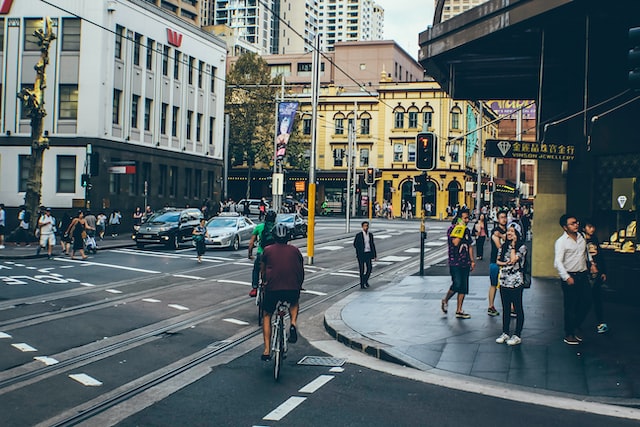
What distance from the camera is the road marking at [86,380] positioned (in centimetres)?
812

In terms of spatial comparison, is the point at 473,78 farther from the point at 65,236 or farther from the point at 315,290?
the point at 65,236

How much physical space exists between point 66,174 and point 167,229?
11.0 m

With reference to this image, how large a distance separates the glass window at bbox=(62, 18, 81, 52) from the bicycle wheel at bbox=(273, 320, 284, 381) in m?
33.1

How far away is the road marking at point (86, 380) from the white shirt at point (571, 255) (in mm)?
6388

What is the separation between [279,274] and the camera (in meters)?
8.63

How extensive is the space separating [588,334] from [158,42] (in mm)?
36659

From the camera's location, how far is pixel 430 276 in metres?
20.2

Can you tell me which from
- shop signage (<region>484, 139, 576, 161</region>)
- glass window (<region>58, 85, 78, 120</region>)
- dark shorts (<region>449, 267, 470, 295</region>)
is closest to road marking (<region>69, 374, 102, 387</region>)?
dark shorts (<region>449, 267, 470, 295</region>)

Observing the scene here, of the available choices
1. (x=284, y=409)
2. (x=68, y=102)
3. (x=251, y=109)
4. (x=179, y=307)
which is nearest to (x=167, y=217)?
(x=68, y=102)

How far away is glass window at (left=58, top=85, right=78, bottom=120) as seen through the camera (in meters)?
37.7

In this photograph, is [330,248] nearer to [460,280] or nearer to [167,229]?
[167,229]

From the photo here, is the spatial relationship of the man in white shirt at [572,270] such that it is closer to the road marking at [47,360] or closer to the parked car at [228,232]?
the road marking at [47,360]

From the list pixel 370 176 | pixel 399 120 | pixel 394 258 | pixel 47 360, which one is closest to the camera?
pixel 47 360

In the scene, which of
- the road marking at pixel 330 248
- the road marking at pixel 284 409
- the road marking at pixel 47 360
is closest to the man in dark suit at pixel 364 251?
the road marking at pixel 47 360
